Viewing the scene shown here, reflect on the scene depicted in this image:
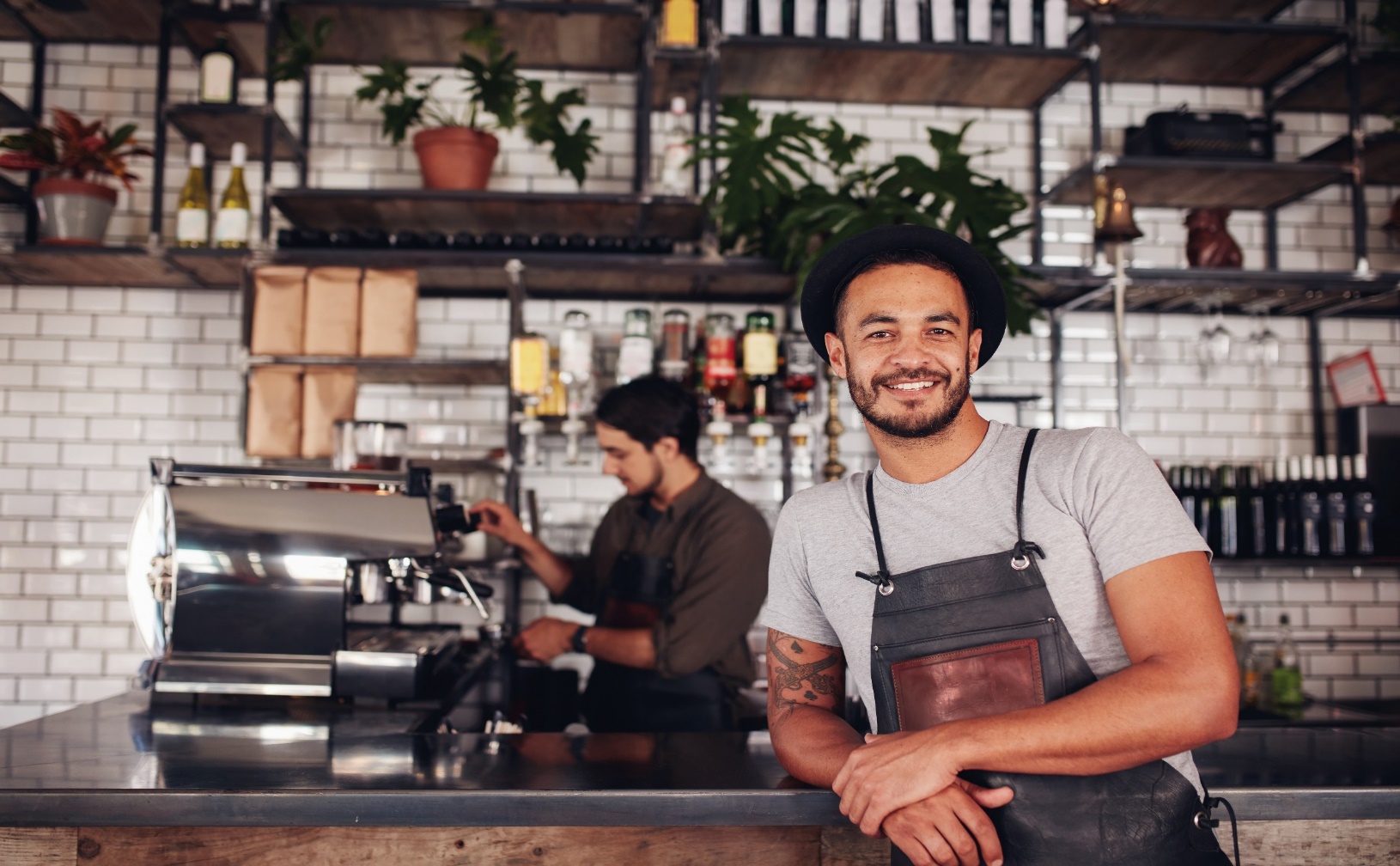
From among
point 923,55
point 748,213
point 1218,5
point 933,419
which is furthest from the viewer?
point 1218,5

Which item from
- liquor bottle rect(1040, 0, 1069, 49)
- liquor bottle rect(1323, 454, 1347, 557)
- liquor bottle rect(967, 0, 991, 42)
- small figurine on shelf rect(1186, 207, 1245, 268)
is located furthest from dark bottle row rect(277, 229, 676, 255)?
liquor bottle rect(1323, 454, 1347, 557)

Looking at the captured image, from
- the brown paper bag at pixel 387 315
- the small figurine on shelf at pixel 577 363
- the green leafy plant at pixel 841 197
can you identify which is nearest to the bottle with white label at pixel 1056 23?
the green leafy plant at pixel 841 197

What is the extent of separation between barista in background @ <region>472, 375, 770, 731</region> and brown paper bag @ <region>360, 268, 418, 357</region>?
815 millimetres

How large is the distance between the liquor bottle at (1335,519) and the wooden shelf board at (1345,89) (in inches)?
59.2

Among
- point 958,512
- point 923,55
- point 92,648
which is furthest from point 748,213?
point 92,648

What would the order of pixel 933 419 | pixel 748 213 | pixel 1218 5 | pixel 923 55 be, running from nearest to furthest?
pixel 933 419 < pixel 748 213 < pixel 923 55 < pixel 1218 5

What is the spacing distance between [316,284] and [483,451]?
2.90ft

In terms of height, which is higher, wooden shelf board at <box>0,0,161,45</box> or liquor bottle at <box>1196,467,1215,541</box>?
wooden shelf board at <box>0,0,161,45</box>

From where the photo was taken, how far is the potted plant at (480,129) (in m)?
3.54

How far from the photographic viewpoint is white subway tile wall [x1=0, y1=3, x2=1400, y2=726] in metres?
3.86

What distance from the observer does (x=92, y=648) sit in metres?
3.84

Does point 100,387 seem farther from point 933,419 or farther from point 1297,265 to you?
point 1297,265

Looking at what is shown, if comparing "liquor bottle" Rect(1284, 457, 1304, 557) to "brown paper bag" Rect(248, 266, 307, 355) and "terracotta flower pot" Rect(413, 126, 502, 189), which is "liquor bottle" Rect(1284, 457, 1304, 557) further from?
"brown paper bag" Rect(248, 266, 307, 355)

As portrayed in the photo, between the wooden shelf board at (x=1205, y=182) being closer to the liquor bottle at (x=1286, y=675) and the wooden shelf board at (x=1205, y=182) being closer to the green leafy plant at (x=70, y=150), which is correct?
the liquor bottle at (x=1286, y=675)
